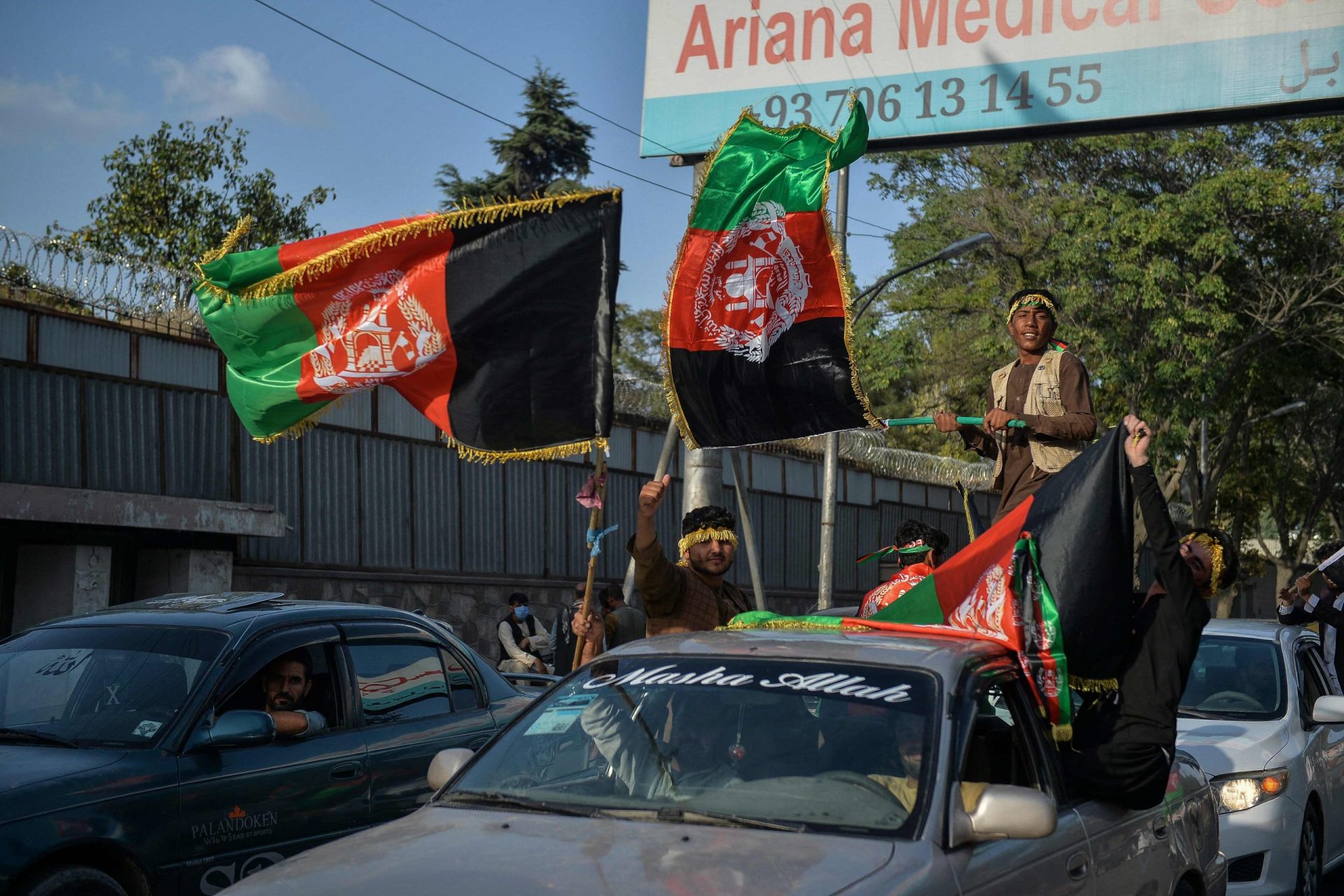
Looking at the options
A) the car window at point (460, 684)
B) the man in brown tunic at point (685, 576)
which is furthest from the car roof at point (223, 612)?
the man in brown tunic at point (685, 576)

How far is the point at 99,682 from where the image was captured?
5898 millimetres

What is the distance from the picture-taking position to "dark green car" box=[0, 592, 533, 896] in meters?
5.12

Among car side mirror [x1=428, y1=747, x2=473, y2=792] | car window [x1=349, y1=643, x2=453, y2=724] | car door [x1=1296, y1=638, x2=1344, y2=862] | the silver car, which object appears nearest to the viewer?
the silver car

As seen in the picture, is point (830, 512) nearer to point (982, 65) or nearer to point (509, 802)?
point (982, 65)

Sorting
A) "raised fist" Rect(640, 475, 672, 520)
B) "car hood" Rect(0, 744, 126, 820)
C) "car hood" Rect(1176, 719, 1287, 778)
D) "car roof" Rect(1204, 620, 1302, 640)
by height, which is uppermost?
"raised fist" Rect(640, 475, 672, 520)

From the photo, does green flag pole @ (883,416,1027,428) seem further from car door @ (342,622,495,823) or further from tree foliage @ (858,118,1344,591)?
tree foliage @ (858,118,1344,591)

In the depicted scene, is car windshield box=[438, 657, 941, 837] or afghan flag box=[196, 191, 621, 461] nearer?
car windshield box=[438, 657, 941, 837]

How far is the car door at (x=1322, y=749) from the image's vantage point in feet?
25.9

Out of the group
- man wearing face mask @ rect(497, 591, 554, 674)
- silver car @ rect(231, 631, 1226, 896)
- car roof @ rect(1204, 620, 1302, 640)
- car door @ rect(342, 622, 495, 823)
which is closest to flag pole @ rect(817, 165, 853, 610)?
man wearing face mask @ rect(497, 591, 554, 674)

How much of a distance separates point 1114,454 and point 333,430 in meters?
13.4

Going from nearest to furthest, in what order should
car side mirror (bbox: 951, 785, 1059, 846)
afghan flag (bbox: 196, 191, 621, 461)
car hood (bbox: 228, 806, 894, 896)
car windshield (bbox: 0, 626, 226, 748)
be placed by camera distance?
1. car hood (bbox: 228, 806, 894, 896)
2. car side mirror (bbox: 951, 785, 1059, 846)
3. car windshield (bbox: 0, 626, 226, 748)
4. afghan flag (bbox: 196, 191, 621, 461)

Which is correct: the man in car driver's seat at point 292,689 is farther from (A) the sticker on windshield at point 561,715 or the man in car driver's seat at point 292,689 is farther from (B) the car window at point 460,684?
(A) the sticker on windshield at point 561,715

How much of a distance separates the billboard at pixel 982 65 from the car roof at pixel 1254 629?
8529mm

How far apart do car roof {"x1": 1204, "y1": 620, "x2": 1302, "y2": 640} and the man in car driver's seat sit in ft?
17.0
